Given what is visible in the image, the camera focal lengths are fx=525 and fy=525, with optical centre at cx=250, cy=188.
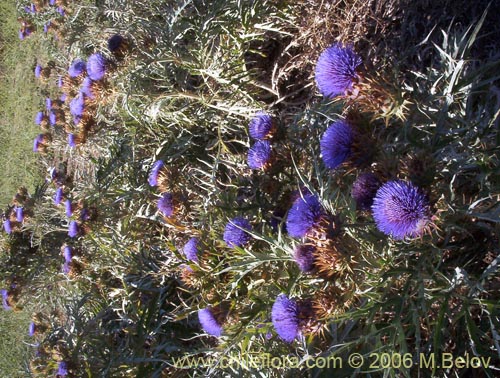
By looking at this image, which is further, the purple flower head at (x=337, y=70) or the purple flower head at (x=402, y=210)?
the purple flower head at (x=337, y=70)

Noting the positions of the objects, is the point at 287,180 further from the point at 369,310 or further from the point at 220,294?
the point at 369,310

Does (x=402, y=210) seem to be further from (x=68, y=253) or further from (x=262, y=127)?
(x=68, y=253)

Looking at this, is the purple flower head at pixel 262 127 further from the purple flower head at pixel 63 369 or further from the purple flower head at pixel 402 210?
the purple flower head at pixel 63 369

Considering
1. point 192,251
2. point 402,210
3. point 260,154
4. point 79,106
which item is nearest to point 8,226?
point 79,106

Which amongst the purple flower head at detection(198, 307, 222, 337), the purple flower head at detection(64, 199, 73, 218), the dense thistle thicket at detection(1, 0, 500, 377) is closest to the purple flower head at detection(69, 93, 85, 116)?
the dense thistle thicket at detection(1, 0, 500, 377)

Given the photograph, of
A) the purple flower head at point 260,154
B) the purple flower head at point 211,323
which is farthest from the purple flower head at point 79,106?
the purple flower head at point 211,323

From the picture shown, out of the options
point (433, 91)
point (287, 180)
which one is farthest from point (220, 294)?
point (433, 91)

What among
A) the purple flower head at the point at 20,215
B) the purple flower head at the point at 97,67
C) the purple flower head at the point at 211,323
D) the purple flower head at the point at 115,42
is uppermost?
the purple flower head at the point at 115,42

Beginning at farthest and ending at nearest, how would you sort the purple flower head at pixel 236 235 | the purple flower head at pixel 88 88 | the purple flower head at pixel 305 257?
the purple flower head at pixel 88 88
the purple flower head at pixel 236 235
the purple flower head at pixel 305 257
